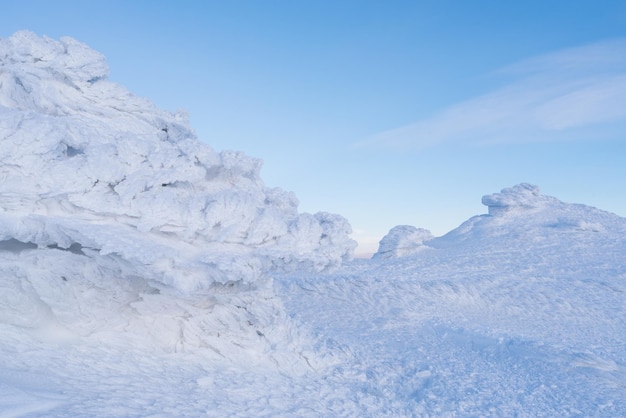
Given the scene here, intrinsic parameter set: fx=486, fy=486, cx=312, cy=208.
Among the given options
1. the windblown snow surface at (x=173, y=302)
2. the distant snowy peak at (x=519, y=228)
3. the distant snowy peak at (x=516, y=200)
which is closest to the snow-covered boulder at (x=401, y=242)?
the distant snowy peak at (x=519, y=228)

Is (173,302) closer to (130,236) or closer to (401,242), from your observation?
(130,236)

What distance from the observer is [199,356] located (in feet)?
31.3

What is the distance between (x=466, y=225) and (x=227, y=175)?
23309 millimetres

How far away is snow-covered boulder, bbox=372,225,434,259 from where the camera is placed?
26.5 m

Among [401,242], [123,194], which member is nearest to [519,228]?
[401,242]

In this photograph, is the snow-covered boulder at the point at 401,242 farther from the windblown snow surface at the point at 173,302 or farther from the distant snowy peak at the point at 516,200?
the windblown snow surface at the point at 173,302

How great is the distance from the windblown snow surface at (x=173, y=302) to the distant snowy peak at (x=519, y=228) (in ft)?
42.9

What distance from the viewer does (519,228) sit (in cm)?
2748

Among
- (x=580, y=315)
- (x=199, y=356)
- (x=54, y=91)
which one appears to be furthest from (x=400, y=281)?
(x=54, y=91)

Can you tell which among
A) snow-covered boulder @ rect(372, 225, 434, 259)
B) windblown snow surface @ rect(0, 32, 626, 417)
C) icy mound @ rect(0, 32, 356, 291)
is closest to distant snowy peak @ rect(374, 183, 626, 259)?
snow-covered boulder @ rect(372, 225, 434, 259)

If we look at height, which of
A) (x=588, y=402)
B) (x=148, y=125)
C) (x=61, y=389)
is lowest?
(x=588, y=402)

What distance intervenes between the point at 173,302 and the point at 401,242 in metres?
18.7

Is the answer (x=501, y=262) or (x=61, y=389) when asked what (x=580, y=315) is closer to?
(x=501, y=262)

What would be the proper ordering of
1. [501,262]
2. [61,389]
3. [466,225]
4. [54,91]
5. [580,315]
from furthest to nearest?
1. [466,225]
2. [501,262]
3. [580,315]
4. [54,91]
5. [61,389]
